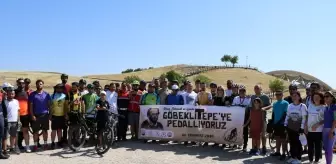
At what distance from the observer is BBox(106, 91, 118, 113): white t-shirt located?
38.8 ft

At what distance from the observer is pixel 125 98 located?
1237 centimetres

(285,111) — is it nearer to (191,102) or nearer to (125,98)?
(191,102)

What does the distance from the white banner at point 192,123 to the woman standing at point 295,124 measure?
1.68m

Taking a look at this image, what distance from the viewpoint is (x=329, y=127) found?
872 cm

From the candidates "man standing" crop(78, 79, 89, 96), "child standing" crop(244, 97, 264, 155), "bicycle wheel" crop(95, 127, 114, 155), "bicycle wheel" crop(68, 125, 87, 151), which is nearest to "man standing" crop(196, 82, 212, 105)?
"child standing" crop(244, 97, 264, 155)

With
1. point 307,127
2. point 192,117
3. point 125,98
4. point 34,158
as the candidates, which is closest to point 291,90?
point 307,127

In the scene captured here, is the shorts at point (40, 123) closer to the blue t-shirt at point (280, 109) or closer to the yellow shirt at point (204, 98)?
the yellow shirt at point (204, 98)


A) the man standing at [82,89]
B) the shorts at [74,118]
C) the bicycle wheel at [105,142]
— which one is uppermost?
the man standing at [82,89]

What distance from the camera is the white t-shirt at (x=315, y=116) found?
8.98m

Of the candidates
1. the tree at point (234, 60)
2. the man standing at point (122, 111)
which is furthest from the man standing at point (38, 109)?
the tree at point (234, 60)

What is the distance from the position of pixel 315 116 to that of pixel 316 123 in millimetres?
172

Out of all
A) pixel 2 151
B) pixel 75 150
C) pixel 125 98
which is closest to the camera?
pixel 2 151

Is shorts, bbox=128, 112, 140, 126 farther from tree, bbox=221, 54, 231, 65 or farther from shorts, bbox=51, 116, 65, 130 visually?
tree, bbox=221, 54, 231, 65

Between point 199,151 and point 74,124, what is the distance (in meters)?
3.78
